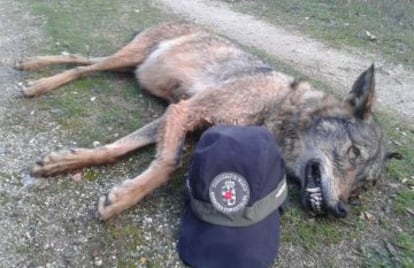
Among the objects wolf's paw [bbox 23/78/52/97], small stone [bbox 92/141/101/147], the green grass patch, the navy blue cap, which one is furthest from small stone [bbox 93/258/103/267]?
the green grass patch

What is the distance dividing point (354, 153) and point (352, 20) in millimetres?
6893

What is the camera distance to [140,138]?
3.82 m

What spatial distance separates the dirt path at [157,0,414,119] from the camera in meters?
6.78

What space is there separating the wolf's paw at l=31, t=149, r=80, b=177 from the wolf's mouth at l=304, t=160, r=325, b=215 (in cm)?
177

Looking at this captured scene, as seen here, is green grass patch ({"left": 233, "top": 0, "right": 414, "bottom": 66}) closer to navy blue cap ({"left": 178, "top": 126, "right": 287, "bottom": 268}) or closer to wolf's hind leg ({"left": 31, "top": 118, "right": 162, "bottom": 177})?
wolf's hind leg ({"left": 31, "top": 118, "right": 162, "bottom": 177})

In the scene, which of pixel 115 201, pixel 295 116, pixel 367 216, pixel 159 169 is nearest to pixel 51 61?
pixel 159 169

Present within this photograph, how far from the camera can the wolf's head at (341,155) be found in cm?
348

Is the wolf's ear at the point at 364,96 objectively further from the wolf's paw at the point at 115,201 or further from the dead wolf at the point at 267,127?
the wolf's paw at the point at 115,201

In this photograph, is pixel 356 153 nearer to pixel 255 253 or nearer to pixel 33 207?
pixel 255 253

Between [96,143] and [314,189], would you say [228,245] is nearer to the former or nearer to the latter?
[314,189]

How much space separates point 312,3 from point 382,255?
8.55 meters

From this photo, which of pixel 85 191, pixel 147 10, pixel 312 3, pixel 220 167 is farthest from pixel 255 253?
pixel 312 3

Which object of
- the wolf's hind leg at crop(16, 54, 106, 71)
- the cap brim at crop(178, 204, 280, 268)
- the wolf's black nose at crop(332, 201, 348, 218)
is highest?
the cap brim at crop(178, 204, 280, 268)

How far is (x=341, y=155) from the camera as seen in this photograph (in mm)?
3635
